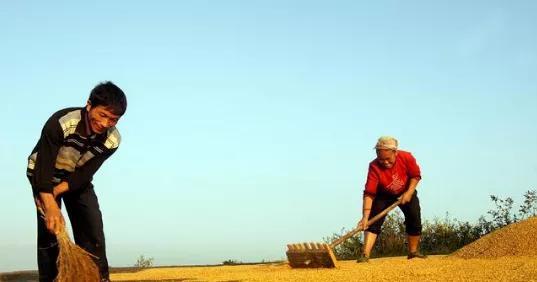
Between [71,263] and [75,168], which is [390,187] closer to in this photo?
[75,168]

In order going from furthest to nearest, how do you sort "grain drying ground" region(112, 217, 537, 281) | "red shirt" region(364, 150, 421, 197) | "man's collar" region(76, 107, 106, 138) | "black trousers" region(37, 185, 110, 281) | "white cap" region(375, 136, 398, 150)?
"red shirt" region(364, 150, 421, 197), "white cap" region(375, 136, 398, 150), "grain drying ground" region(112, 217, 537, 281), "black trousers" region(37, 185, 110, 281), "man's collar" region(76, 107, 106, 138)

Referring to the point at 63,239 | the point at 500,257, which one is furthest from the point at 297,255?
the point at 63,239

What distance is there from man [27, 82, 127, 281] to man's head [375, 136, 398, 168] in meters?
3.79

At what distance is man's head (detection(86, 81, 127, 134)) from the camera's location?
4305mm

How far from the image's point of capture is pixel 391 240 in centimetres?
1194

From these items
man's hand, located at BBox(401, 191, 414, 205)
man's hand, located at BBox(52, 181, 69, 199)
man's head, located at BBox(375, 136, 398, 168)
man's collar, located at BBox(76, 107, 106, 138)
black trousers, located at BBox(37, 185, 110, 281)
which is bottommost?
black trousers, located at BBox(37, 185, 110, 281)

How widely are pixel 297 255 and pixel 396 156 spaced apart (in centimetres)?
159

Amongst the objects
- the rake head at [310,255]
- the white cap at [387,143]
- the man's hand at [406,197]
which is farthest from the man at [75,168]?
the man's hand at [406,197]

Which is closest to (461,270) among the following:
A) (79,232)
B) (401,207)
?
(401,207)

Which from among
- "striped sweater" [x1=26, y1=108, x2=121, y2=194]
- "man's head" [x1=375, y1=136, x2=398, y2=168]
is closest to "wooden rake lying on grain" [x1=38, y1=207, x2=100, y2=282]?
"striped sweater" [x1=26, y1=108, x2=121, y2=194]

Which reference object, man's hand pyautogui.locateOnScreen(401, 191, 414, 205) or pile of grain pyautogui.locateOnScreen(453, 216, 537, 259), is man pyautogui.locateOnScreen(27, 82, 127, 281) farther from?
pile of grain pyautogui.locateOnScreen(453, 216, 537, 259)

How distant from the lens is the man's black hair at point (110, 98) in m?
4.30

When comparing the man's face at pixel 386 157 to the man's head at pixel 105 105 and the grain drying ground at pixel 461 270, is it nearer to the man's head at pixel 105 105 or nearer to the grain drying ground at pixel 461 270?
the grain drying ground at pixel 461 270

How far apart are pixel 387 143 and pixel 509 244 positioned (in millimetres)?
2074
